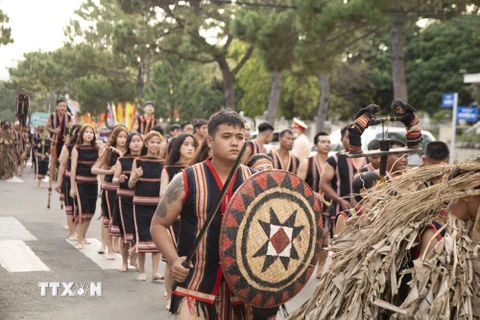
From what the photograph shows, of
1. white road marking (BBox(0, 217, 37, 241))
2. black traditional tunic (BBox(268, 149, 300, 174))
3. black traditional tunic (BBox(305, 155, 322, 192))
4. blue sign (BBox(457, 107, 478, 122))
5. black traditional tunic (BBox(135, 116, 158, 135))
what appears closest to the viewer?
black traditional tunic (BBox(305, 155, 322, 192))

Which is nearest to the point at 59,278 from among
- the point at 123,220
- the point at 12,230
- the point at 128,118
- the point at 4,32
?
the point at 123,220

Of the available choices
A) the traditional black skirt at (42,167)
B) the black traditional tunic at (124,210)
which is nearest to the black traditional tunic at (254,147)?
the black traditional tunic at (124,210)

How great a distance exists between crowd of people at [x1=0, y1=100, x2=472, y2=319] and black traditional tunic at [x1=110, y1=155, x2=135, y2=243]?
0.04 feet

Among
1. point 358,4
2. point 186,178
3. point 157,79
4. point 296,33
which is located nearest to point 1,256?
point 186,178

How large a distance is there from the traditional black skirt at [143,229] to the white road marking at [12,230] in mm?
3513

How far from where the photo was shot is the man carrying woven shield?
14.6ft

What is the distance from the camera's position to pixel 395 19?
24.1m

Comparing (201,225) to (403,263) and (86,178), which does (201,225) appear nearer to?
(403,263)

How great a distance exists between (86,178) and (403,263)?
904 cm

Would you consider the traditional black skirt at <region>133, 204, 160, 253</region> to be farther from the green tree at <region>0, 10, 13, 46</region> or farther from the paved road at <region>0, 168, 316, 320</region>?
the green tree at <region>0, 10, 13, 46</region>

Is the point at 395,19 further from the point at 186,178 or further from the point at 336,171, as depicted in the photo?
the point at 186,178

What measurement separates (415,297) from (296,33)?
2458cm

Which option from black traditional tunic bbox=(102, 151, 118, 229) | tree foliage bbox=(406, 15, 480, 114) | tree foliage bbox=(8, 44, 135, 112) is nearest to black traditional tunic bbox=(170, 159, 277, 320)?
black traditional tunic bbox=(102, 151, 118, 229)

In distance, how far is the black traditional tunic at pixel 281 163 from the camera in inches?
422
